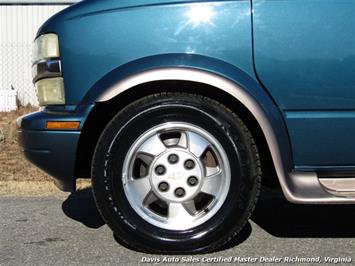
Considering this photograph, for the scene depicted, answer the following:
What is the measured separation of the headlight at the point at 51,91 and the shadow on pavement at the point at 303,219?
1725 millimetres

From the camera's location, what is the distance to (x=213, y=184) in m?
3.32

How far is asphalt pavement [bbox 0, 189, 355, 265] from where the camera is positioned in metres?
3.30

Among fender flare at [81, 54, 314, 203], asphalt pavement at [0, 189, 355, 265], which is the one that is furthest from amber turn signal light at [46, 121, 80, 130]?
asphalt pavement at [0, 189, 355, 265]

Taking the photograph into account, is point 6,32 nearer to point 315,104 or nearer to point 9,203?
point 9,203

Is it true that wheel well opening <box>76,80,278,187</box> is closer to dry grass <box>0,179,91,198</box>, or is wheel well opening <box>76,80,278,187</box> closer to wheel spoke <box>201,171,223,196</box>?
wheel spoke <box>201,171,223,196</box>

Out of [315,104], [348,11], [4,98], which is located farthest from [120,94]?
[4,98]

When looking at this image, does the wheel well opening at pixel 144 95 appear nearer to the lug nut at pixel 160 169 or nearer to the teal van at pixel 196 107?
the teal van at pixel 196 107

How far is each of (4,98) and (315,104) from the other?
9.98 metres

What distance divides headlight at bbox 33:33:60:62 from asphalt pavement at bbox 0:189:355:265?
1218mm

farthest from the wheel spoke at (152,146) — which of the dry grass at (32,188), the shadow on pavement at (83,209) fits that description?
the dry grass at (32,188)

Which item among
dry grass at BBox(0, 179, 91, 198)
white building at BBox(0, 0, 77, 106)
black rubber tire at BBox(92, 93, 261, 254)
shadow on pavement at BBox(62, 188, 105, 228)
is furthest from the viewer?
white building at BBox(0, 0, 77, 106)

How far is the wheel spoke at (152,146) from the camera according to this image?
130 inches

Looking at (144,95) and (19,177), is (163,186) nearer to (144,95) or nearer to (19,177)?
(144,95)

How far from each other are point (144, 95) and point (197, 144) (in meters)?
0.46
